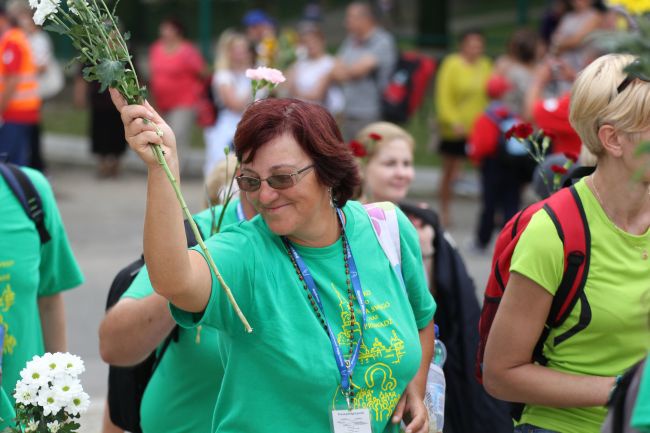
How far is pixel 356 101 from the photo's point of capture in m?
12.3

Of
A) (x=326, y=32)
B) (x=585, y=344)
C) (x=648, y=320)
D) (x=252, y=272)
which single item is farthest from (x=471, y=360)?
(x=326, y=32)

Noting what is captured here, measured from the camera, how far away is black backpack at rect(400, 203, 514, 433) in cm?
450

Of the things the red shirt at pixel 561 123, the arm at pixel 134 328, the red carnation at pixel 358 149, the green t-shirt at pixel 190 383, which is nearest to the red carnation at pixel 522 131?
the red carnation at pixel 358 149

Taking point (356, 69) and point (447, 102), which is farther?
point (447, 102)

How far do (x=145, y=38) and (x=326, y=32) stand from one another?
3414 millimetres

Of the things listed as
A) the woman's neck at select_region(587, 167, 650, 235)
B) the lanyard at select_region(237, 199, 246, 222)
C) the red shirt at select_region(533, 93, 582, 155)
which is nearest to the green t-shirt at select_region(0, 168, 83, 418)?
the lanyard at select_region(237, 199, 246, 222)

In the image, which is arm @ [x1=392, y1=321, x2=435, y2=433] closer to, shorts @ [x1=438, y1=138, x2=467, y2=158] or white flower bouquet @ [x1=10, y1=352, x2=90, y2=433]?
white flower bouquet @ [x1=10, y1=352, x2=90, y2=433]

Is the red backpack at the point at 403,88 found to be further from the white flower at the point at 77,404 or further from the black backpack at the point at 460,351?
the white flower at the point at 77,404

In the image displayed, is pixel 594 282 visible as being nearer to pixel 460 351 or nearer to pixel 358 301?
pixel 358 301

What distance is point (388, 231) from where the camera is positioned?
3365 millimetres

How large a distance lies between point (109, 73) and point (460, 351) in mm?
2282

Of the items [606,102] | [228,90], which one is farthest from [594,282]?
[228,90]

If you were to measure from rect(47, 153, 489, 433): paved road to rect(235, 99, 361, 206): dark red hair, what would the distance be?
285 centimetres

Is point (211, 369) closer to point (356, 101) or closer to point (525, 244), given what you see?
point (525, 244)
